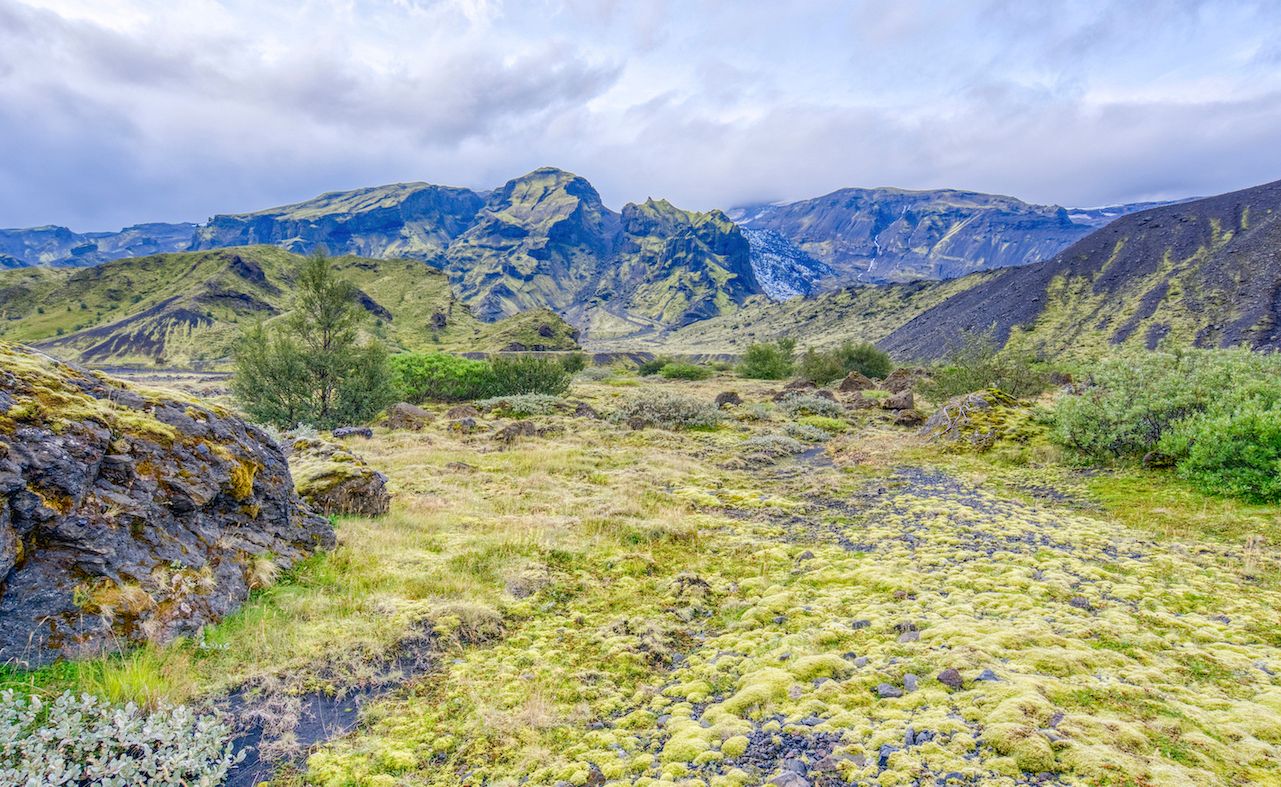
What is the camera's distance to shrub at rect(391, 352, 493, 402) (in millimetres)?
38688

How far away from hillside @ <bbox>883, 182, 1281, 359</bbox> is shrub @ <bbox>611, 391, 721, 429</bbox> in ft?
224

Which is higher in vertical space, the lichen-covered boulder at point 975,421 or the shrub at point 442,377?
the shrub at point 442,377

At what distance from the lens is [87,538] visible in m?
5.92

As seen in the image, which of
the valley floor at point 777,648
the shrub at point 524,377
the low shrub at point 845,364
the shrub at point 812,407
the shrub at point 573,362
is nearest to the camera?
the valley floor at point 777,648

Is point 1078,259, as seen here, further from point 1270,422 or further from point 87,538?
point 87,538

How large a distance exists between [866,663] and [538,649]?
12.3 feet

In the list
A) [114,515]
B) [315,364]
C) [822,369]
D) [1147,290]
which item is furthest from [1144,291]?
[114,515]

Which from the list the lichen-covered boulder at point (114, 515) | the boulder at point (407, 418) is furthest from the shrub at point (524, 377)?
the lichen-covered boulder at point (114, 515)

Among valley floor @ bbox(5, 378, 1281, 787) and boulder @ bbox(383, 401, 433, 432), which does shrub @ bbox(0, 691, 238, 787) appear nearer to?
valley floor @ bbox(5, 378, 1281, 787)

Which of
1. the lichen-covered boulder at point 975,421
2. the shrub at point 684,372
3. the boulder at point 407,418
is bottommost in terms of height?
the lichen-covered boulder at point 975,421

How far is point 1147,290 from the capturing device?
10800 cm

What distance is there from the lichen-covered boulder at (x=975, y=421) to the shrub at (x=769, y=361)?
139ft

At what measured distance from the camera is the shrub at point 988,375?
102 feet

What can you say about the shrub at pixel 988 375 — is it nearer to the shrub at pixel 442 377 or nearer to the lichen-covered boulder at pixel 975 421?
the lichen-covered boulder at pixel 975 421
